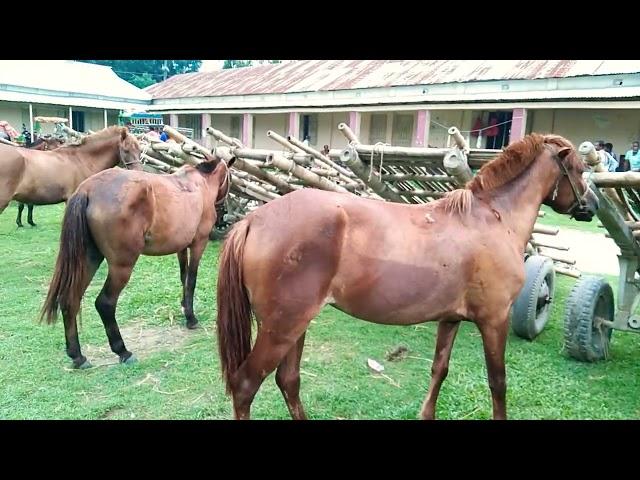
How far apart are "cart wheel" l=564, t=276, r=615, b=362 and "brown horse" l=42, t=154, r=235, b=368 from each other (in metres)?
3.86

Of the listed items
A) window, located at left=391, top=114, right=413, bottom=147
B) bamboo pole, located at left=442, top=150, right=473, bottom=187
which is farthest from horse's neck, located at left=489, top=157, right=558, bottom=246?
window, located at left=391, top=114, right=413, bottom=147

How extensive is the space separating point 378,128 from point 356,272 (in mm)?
20030

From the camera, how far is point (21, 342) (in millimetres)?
4512

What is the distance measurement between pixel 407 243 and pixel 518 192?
1.04m

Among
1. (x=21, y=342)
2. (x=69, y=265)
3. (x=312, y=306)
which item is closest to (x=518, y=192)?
(x=312, y=306)

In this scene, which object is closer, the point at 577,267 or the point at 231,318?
the point at 231,318

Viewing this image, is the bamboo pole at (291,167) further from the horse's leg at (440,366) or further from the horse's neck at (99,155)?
the horse's neck at (99,155)

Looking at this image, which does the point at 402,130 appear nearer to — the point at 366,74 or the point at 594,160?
the point at 366,74

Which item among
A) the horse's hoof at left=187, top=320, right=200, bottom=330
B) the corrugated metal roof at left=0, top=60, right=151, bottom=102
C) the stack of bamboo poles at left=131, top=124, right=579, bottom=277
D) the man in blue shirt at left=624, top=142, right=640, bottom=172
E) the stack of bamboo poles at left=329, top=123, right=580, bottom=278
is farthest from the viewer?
the corrugated metal roof at left=0, top=60, right=151, bottom=102

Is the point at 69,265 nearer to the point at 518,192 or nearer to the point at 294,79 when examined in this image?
the point at 518,192

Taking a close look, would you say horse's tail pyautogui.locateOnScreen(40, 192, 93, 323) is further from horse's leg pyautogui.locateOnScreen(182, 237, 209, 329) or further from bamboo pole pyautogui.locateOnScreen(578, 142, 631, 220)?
bamboo pole pyautogui.locateOnScreen(578, 142, 631, 220)

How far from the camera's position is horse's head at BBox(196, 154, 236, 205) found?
5.59 meters

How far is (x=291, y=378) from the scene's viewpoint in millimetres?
3293

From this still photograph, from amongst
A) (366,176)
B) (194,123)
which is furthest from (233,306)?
(194,123)
